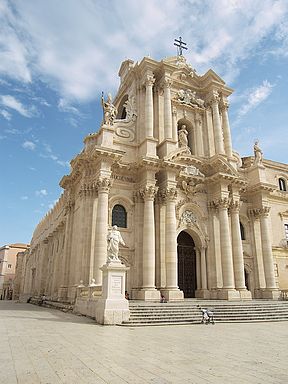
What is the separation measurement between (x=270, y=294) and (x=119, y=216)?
43.4 ft

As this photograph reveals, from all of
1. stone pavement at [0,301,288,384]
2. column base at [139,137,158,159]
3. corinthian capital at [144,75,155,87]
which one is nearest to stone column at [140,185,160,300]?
column base at [139,137,158,159]

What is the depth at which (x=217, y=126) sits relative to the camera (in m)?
27.4

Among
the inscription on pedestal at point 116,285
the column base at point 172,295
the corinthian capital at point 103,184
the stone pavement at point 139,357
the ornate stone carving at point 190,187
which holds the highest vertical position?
the ornate stone carving at point 190,187

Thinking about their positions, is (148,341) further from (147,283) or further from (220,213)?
(220,213)

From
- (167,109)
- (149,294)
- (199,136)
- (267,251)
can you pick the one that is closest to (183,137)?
(199,136)

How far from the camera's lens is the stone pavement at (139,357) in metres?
5.53

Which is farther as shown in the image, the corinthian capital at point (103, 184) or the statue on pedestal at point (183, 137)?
the statue on pedestal at point (183, 137)

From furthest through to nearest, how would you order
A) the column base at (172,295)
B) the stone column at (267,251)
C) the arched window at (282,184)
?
the arched window at (282,184)
the stone column at (267,251)
the column base at (172,295)

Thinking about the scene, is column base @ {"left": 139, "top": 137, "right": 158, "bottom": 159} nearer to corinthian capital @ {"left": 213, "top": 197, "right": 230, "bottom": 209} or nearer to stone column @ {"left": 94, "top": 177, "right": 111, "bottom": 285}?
stone column @ {"left": 94, "top": 177, "right": 111, "bottom": 285}

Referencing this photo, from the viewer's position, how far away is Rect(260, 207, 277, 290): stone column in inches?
1000

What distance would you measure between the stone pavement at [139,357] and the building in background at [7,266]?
67509mm

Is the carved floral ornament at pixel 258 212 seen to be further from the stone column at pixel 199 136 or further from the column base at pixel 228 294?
the column base at pixel 228 294

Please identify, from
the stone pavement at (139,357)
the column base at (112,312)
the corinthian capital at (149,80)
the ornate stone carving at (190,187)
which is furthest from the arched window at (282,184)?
the column base at (112,312)

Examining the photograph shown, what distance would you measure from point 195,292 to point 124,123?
13.9 metres
